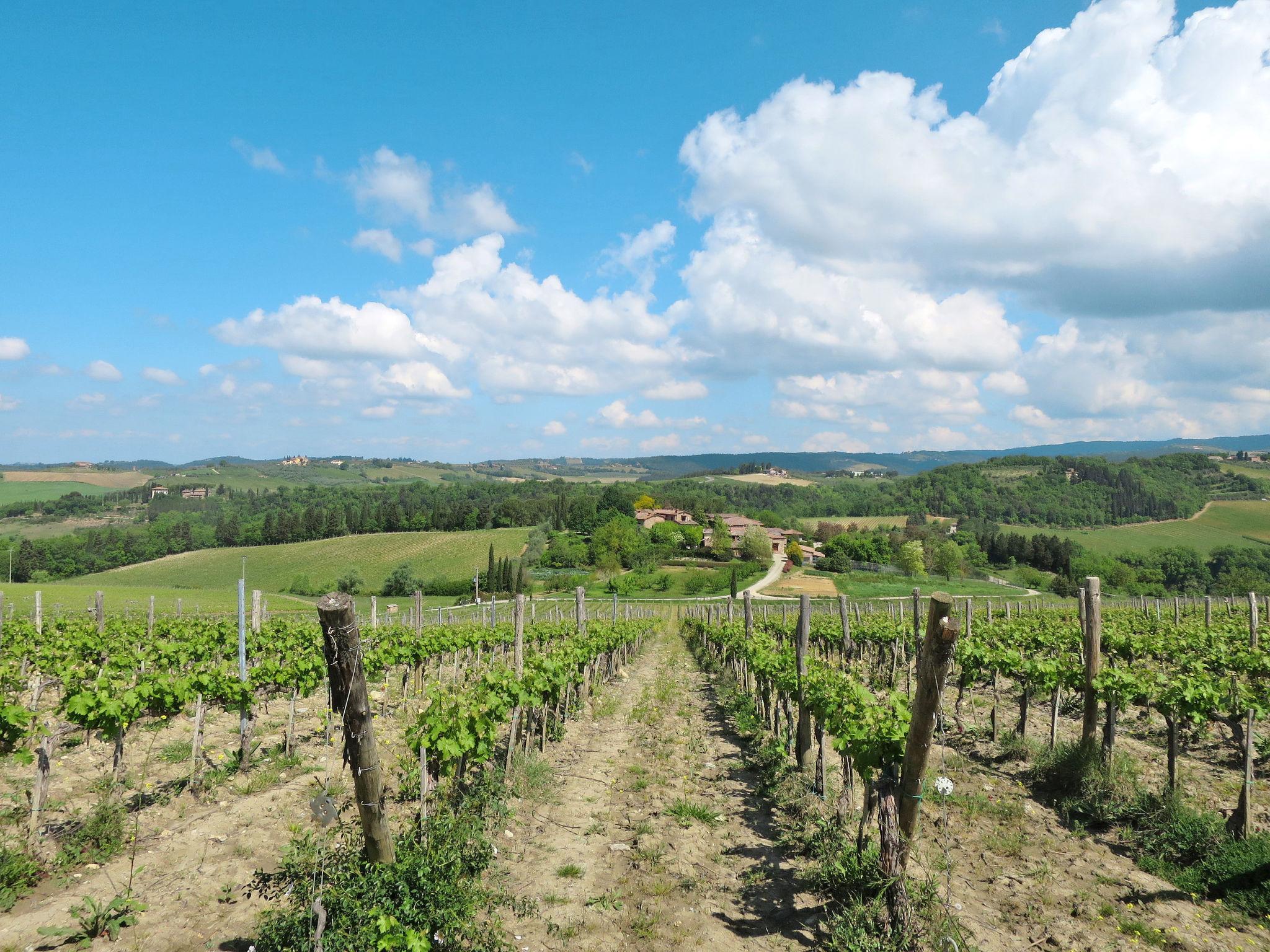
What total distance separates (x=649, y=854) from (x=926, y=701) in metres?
3.68

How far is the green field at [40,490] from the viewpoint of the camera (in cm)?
14525

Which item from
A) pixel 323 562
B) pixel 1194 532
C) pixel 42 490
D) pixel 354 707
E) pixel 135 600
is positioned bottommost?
pixel 323 562

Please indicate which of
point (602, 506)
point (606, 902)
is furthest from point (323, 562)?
point (606, 902)

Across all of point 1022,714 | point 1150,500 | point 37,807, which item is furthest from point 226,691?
point 1150,500

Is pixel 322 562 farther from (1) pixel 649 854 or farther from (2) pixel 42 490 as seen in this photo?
(2) pixel 42 490

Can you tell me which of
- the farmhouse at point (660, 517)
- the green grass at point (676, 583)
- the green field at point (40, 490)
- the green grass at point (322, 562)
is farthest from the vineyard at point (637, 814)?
the green field at point (40, 490)

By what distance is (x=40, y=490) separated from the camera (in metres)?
154

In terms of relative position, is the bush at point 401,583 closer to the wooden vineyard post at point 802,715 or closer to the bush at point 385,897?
the wooden vineyard post at point 802,715

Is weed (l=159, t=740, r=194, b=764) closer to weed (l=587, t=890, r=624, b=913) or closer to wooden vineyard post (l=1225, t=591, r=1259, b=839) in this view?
weed (l=587, t=890, r=624, b=913)

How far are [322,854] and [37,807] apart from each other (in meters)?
4.36

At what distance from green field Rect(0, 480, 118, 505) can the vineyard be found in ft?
601

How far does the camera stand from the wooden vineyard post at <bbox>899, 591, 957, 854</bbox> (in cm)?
496

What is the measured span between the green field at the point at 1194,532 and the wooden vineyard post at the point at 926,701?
109 meters

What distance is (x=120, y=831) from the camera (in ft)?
21.9
